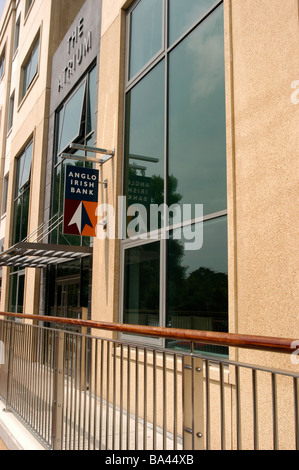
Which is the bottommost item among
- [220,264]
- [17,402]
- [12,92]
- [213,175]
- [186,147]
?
[17,402]

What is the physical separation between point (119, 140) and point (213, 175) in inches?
122

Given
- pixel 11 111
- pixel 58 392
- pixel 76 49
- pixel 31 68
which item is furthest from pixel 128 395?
pixel 11 111

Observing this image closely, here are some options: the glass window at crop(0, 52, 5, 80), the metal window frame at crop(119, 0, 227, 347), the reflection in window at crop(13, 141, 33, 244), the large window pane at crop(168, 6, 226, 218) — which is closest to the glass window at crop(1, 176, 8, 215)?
the reflection in window at crop(13, 141, 33, 244)

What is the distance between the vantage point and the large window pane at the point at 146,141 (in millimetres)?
7219

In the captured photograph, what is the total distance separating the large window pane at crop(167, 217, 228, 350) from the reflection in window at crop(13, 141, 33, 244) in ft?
31.9

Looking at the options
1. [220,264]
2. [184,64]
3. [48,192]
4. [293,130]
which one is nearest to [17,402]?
[220,264]

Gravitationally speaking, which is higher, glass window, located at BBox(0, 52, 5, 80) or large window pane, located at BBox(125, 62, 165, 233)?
glass window, located at BBox(0, 52, 5, 80)

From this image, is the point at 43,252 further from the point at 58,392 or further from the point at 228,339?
the point at 228,339

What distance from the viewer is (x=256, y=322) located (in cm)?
448

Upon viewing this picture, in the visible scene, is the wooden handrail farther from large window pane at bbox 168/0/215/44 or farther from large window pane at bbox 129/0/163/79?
large window pane at bbox 129/0/163/79

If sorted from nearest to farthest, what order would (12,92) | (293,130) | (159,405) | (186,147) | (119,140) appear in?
(293,130) → (159,405) → (186,147) → (119,140) → (12,92)

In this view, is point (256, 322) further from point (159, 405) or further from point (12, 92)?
point (12, 92)

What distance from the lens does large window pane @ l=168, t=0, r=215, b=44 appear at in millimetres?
6323

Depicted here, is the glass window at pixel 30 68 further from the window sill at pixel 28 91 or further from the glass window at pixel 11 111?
the glass window at pixel 11 111
